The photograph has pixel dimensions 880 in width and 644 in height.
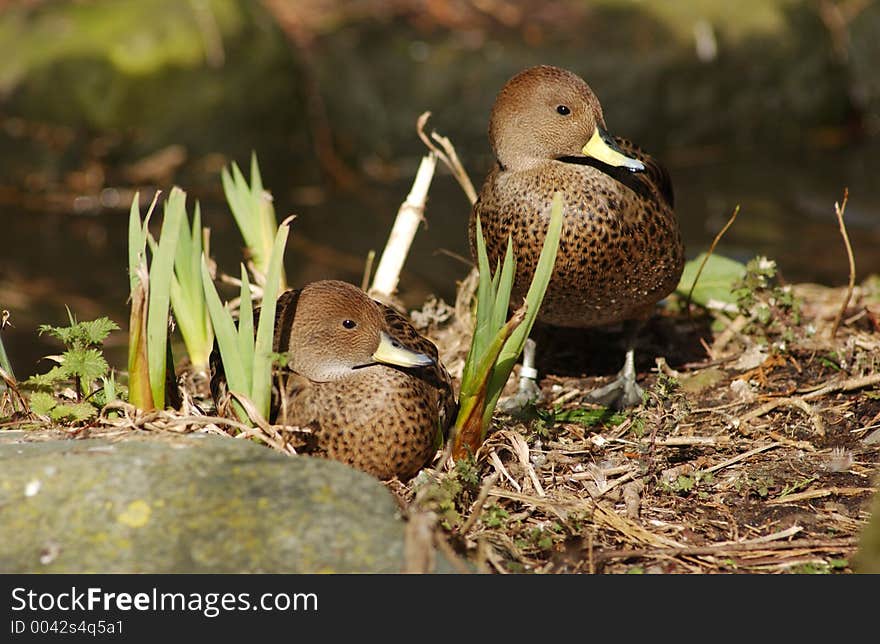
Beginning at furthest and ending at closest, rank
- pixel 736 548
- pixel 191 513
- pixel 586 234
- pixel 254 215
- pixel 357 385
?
pixel 254 215 → pixel 586 234 → pixel 357 385 → pixel 736 548 → pixel 191 513

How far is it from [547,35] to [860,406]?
5.66m

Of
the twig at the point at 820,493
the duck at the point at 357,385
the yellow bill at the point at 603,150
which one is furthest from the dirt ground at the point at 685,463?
the yellow bill at the point at 603,150

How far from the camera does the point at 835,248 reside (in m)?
7.06

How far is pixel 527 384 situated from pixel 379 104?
4.94 m

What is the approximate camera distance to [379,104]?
8.80 m

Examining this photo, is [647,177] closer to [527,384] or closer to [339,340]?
[527,384]

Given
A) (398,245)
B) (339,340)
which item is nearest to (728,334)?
(398,245)

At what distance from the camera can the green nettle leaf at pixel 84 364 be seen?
3328mm

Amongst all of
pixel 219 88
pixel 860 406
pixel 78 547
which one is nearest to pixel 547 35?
pixel 219 88

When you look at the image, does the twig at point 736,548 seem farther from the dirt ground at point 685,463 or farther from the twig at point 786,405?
the twig at point 786,405

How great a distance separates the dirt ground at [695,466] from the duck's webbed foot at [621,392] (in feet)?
0.19
